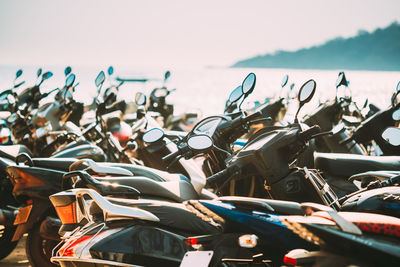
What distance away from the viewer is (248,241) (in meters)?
1.62

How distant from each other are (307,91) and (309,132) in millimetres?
321

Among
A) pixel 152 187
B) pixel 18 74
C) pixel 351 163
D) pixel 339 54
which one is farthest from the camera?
pixel 339 54

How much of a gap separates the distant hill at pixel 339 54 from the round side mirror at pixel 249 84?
457 ft

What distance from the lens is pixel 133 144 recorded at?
13.3ft

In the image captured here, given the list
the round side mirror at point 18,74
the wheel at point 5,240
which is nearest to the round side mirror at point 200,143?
the wheel at point 5,240

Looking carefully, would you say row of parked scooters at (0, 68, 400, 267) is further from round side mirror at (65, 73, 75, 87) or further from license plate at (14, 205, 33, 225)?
round side mirror at (65, 73, 75, 87)

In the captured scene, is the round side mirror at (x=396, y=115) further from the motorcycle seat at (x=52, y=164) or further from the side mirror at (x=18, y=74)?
the side mirror at (x=18, y=74)

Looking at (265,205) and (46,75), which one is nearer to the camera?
(265,205)

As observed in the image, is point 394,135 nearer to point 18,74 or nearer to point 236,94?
point 236,94

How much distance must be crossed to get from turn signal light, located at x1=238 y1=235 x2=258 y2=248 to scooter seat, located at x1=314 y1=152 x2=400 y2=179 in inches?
76.4

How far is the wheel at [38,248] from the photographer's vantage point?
3.03m

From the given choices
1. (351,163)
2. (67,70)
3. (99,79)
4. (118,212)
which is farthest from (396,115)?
(67,70)

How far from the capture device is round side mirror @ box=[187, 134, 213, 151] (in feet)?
7.27

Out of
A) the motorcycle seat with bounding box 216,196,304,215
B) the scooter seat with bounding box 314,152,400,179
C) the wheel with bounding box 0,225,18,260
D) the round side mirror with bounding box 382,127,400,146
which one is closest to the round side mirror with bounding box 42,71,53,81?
the wheel with bounding box 0,225,18,260
